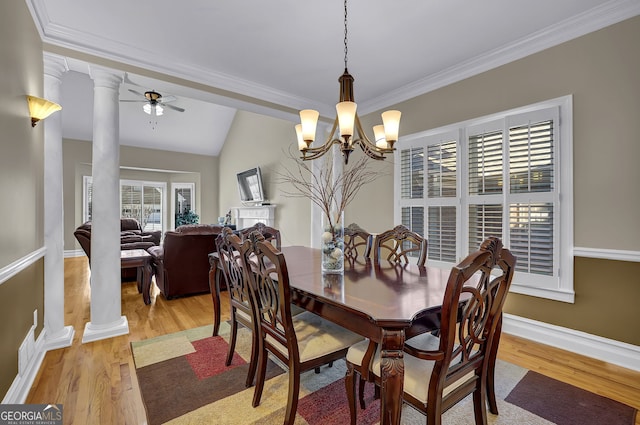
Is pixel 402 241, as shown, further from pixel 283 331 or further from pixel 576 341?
pixel 576 341

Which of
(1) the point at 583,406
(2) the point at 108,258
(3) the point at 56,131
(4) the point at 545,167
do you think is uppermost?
(3) the point at 56,131

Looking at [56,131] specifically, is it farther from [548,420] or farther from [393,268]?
[548,420]

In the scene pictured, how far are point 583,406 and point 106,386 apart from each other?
299 cm

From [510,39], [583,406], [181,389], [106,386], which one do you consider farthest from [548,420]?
[510,39]

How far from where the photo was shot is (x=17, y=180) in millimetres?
1839

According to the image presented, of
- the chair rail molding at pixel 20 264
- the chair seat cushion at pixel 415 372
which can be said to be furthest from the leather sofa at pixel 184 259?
the chair seat cushion at pixel 415 372

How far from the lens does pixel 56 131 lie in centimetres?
261

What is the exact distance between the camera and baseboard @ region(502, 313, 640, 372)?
2.22 metres

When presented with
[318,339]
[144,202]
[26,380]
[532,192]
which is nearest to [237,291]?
[318,339]

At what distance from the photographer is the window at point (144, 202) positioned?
332 inches

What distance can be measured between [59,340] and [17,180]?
1483mm

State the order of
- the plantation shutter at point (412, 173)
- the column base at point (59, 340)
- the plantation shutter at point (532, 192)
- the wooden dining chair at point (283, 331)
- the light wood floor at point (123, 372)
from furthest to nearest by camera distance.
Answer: the plantation shutter at point (412, 173) → the plantation shutter at point (532, 192) → the column base at point (59, 340) → the light wood floor at point (123, 372) → the wooden dining chair at point (283, 331)

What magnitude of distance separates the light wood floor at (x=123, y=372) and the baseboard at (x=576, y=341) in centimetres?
6

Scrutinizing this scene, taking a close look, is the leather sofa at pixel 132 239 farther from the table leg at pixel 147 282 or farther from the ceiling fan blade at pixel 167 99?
the ceiling fan blade at pixel 167 99
